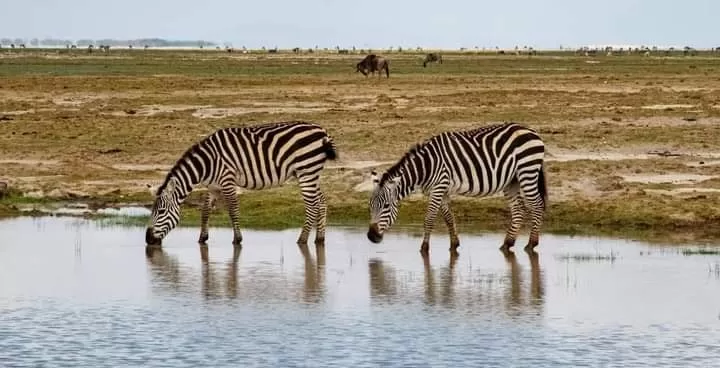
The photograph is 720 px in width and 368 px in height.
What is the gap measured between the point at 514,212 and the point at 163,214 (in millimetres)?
4162

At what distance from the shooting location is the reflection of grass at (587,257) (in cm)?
1731

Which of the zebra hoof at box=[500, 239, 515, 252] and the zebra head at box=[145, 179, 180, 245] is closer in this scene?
the zebra hoof at box=[500, 239, 515, 252]

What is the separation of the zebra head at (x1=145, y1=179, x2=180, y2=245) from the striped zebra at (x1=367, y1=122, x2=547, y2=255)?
7.74ft

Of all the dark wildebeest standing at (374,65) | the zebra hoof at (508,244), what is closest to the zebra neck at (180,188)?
the zebra hoof at (508,244)

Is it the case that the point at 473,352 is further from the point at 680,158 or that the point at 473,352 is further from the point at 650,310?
the point at 680,158

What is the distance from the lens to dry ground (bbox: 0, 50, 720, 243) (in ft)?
72.0

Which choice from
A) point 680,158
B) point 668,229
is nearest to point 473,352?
point 668,229

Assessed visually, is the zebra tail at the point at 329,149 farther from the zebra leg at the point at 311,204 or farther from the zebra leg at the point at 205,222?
the zebra leg at the point at 205,222

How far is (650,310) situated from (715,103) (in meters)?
23.7

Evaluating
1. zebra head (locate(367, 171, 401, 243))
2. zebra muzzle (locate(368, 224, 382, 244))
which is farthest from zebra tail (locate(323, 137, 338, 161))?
zebra muzzle (locate(368, 224, 382, 244))

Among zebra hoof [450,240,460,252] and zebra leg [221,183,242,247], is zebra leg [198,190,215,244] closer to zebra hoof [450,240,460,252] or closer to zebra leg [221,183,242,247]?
zebra leg [221,183,242,247]

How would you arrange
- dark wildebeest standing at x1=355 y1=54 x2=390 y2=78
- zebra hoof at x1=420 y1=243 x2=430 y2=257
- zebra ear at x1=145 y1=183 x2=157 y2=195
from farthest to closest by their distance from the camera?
dark wildebeest standing at x1=355 y1=54 x2=390 y2=78 → zebra ear at x1=145 y1=183 x2=157 y2=195 → zebra hoof at x1=420 y1=243 x2=430 y2=257

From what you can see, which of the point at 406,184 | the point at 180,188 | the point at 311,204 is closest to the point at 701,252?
the point at 406,184

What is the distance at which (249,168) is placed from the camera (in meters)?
19.1
